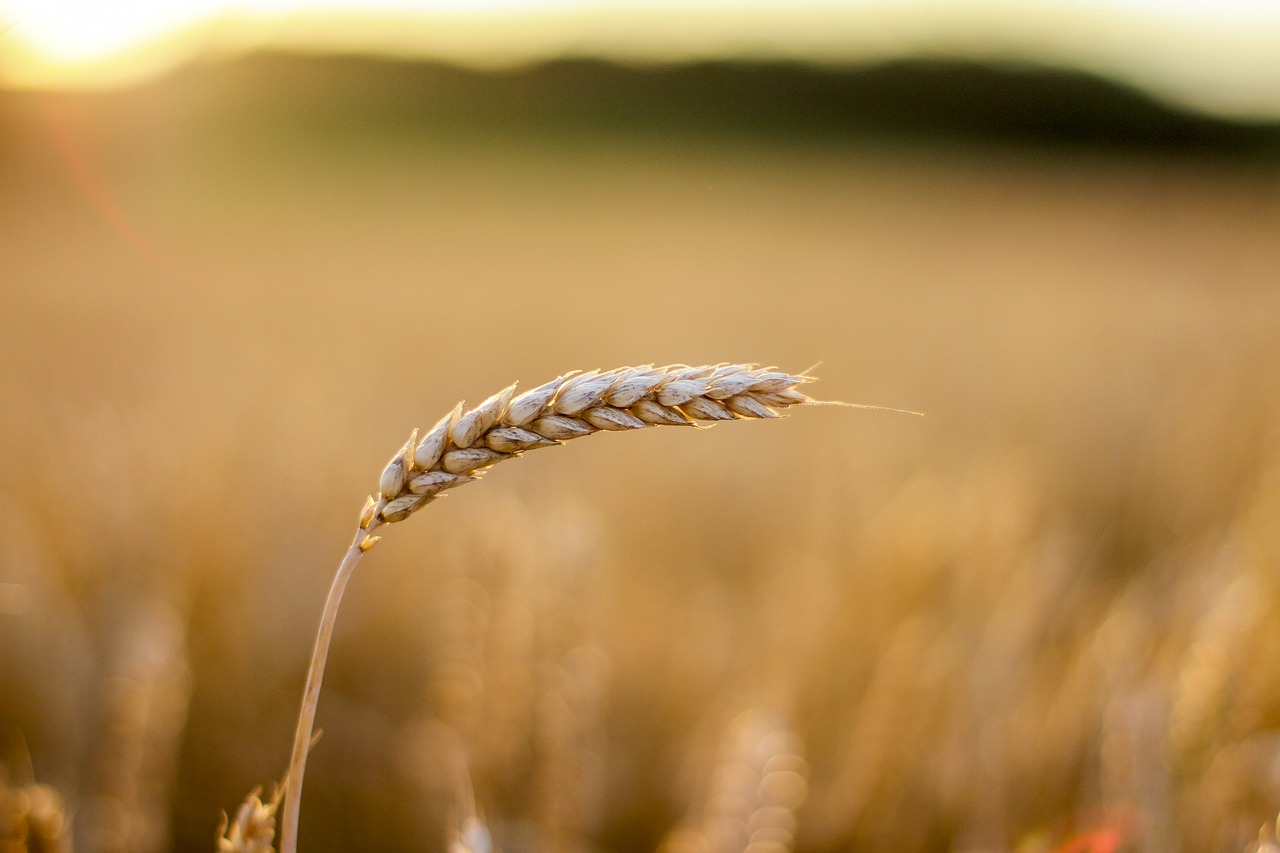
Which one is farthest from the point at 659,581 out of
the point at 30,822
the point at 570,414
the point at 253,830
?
the point at 570,414

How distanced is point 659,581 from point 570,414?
5.88 ft

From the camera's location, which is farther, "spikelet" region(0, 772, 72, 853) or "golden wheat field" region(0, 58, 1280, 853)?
"golden wheat field" region(0, 58, 1280, 853)

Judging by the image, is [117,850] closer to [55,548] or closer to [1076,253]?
[55,548]

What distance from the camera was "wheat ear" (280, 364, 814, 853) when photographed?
48 centimetres

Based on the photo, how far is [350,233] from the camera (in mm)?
12008

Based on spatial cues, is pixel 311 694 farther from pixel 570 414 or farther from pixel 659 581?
pixel 659 581

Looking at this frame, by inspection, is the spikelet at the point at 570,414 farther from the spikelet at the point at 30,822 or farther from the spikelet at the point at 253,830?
the spikelet at the point at 30,822

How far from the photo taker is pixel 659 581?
225 centimetres

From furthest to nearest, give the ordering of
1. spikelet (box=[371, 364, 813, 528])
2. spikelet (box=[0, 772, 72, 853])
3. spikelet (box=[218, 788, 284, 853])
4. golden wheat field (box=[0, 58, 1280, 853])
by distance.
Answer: golden wheat field (box=[0, 58, 1280, 853]), spikelet (box=[0, 772, 72, 853]), spikelet (box=[218, 788, 284, 853]), spikelet (box=[371, 364, 813, 528])

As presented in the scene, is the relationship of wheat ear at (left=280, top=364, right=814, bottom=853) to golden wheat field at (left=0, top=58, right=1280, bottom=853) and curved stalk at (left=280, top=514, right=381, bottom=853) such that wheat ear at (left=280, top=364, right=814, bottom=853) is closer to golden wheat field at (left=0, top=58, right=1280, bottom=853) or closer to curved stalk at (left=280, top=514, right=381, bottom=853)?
curved stalk at (left=280, top=514, right=381, bottom=853)

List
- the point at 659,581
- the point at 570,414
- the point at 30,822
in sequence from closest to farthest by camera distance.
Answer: the point at 570,414 < the point at 30,822 < the point at 659,581

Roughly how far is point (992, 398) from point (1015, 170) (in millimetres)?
13471

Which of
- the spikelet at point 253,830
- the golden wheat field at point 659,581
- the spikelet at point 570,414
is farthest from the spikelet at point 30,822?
the spikelet at point 570,414

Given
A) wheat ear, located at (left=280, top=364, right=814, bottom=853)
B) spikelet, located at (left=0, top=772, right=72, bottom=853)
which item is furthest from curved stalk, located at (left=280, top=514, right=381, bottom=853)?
spikelet, located at (left=0, top=772, right=72, bottom=853)
